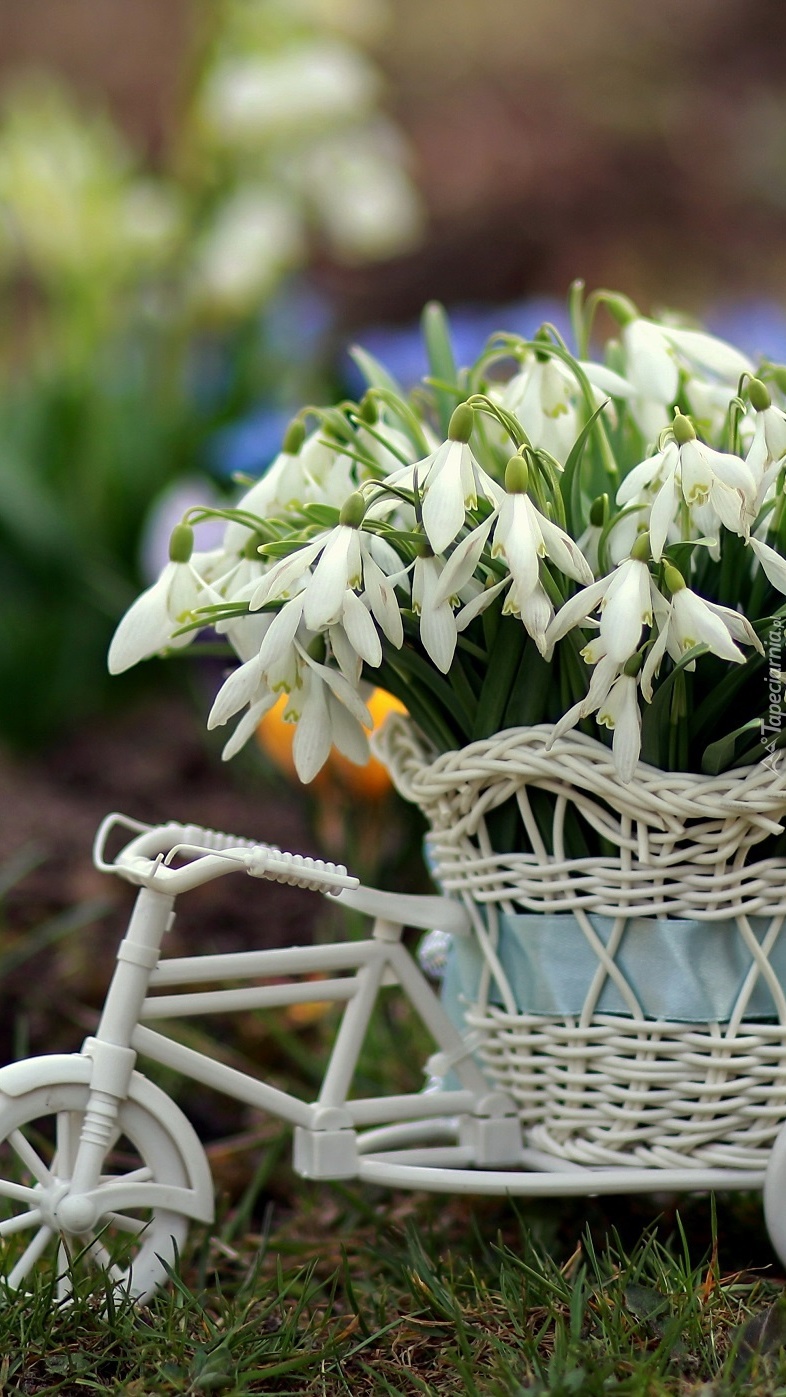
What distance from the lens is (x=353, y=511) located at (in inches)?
31.0

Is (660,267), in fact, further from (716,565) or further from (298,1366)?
(298,1366)

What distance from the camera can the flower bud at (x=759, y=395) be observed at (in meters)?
0.82

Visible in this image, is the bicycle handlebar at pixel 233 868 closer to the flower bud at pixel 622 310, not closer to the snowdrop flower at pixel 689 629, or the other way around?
the snowdrop flower at pixel 689 629

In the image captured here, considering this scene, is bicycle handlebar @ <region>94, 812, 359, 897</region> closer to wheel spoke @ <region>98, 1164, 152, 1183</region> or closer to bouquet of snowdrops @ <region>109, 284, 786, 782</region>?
bouquet of snowdrops @ <region>109, 284, 786, 782</region>

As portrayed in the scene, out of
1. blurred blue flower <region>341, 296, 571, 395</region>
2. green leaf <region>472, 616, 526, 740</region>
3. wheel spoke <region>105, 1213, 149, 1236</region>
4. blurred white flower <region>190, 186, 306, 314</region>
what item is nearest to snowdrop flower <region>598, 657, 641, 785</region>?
green leaf <region>472, 616, 526, 740</region>

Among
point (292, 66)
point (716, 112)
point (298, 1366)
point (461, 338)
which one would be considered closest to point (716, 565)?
point (298, 1366)

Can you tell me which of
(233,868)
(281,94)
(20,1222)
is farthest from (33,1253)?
(281,94)

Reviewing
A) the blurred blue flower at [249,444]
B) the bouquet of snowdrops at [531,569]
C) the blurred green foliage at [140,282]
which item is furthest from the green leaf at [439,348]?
the blurred green foliage at [140,282]

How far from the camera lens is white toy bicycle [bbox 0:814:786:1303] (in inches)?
33.5

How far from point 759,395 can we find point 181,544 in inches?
14.3

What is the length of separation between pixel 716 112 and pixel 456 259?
1.35 m

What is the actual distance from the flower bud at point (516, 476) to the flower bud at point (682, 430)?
0.09m

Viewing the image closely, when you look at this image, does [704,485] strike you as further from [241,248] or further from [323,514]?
[241,248]

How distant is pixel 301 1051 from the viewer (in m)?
1.30
